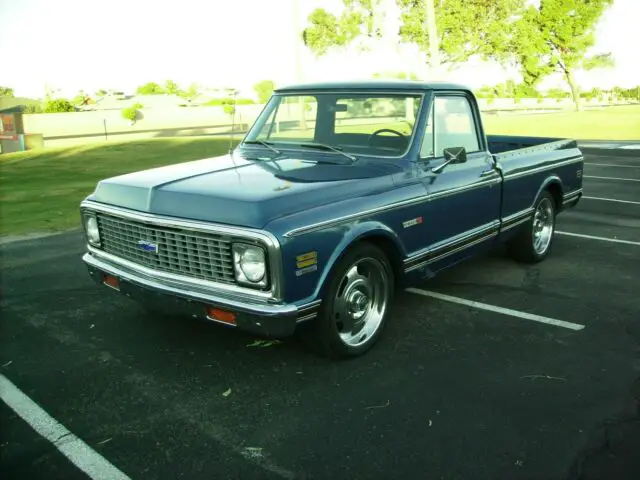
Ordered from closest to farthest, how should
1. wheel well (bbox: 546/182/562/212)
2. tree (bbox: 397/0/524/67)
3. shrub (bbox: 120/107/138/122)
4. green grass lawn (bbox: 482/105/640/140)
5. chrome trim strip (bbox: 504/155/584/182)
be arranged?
chrome trim strip (bbox: 504/155/584/182) < wheel well (bbox: 546/182/562/212) < green grass lawn (bbox: 482/105/640/140) < tree (bbox: 397/0/524/67) < shrub (bbox: 120/107/138/122)

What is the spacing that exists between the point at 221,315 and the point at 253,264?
15.5 inches

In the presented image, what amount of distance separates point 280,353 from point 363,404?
0.91 meters

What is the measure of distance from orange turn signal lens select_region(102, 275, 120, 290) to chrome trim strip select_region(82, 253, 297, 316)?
0.05 meters

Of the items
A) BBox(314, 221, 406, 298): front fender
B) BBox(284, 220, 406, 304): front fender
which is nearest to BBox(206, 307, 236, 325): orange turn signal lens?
BBox(284, 220, 406, 304): front fender

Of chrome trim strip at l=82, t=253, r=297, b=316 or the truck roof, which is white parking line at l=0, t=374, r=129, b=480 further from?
the truck roof

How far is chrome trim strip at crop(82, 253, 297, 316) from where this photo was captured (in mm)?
3516

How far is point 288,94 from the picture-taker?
215 inches

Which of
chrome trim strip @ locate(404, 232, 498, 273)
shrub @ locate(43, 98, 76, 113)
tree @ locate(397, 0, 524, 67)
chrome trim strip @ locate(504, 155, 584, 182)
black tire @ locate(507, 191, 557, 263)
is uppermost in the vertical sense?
tree @ locate(397, 0, 524, 67)

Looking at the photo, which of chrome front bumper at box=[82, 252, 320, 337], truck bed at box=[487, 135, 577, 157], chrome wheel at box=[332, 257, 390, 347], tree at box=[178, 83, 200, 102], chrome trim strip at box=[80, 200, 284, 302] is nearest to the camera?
chrome trim strip at box=[80, 200, 284, 302]

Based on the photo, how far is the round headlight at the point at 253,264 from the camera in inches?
138

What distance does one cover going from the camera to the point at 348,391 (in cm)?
379

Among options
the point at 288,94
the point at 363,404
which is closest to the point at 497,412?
the point at 363,404

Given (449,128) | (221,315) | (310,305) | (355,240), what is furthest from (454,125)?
(221,315)

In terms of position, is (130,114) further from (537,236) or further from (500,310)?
(500,310)
